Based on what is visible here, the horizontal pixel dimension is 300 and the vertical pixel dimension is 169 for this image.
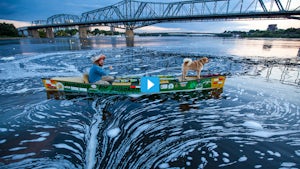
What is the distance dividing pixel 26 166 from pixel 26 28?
124903mm

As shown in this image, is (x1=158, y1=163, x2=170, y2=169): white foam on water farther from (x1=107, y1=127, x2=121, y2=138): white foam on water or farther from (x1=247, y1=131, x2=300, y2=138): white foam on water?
(x1=247, y1=131, x2=300, y2=138): white foam on water

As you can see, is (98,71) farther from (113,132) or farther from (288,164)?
(288,164)

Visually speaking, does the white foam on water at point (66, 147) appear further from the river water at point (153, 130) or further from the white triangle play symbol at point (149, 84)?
the white triangle play symbol at point (149, 84)

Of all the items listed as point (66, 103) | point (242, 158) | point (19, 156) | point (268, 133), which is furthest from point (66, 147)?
point (268, 133)

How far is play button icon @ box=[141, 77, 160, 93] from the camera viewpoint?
7.54 m

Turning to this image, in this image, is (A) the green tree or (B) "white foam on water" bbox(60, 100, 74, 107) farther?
(A) the green tree

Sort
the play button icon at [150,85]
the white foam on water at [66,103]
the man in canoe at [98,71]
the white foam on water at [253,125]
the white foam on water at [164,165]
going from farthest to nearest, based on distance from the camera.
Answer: the play button icon at [150,85]
the man in canoe at [98,71]
the white foam on water at [66,103]
the white foam on water at [253,125]
the white foam on water at [164,165]

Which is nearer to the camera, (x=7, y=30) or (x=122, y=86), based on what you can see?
(x=122, y=86)

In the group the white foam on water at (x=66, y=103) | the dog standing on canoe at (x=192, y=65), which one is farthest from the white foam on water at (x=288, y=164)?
the white foam on water at (x=66, y=103)

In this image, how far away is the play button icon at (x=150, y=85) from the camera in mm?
7542

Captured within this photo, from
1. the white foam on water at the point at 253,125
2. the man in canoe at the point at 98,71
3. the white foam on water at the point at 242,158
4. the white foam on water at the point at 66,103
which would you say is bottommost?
the white foam on water at the point at 242,158

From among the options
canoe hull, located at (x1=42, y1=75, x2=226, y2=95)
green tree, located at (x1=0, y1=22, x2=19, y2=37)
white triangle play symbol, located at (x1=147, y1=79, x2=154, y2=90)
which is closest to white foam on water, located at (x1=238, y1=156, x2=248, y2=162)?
canoe hull, located at (x1=42, y1=75, x2=226, y2=95)

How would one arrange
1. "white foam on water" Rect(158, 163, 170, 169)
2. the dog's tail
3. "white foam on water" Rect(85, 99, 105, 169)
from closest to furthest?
1. "white foam on water" Rect(158, 163, 170, 169)
2. "white foam on water" Rect(85, 99, 105, 169)
3. the dog's tail

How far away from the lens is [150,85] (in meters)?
7.67
